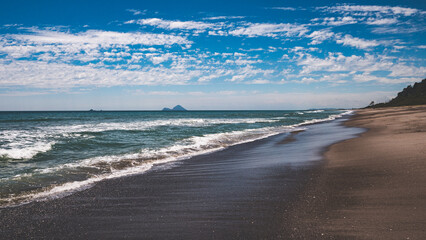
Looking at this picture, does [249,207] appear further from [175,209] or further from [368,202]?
[368,202]

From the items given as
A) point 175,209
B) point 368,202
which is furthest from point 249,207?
point 368,202

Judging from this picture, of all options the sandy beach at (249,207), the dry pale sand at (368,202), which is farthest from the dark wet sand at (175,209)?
the dry pale sand at (368,202)

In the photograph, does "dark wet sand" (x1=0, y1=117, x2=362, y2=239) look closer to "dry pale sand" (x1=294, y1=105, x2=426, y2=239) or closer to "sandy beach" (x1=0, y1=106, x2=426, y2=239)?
"sandy beach" (x1=0, y1=106, x2=426, y2=239)

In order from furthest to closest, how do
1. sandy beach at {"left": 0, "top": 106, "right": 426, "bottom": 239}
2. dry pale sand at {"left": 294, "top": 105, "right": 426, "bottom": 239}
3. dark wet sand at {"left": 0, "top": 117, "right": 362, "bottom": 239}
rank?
1. dark wet sand at {"left": 0, "top": 117, "right": 362, "bottom": 239}
2. sandy beach at {"left": 0, "top": 106, "right": 426, "bottom": 239}
3. dry pale sand at {"left": 294, "top": 105, "right": 426, "bottom": 239}

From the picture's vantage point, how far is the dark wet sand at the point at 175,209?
388 centimetres

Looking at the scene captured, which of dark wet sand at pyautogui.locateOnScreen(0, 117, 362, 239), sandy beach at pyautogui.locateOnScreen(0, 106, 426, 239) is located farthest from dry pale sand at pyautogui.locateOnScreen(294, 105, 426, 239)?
dark wet sand at pyautogui.locateOnScreen(0, 117, 362, 239)

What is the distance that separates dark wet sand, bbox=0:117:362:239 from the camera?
12.7ft

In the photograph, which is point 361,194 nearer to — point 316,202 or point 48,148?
point 316,202

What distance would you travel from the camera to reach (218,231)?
150 inches

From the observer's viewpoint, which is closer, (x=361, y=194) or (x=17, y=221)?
(x=17, y=221)

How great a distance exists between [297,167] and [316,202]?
333 centimetres

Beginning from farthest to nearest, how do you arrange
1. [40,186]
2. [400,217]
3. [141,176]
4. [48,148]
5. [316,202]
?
[48,148]
[141,176]
[40,186]
[316,202]
[400,217]

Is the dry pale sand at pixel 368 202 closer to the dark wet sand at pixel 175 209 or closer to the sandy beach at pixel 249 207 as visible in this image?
the sandy beach at pixel 249 207

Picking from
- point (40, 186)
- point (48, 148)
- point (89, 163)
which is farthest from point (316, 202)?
point (48, 148)
